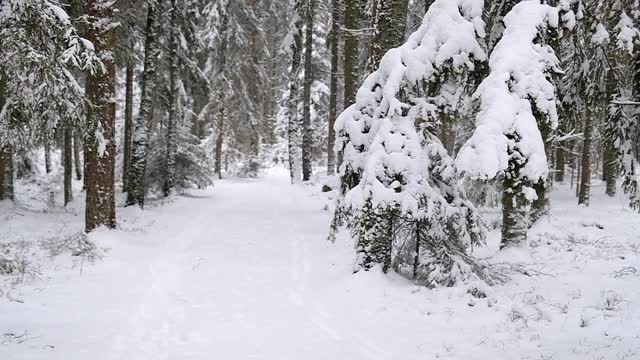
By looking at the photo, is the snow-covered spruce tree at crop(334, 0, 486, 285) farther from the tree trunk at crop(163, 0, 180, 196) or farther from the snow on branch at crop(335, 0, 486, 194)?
the tree trunk at crop(163, 0, 180, 196)

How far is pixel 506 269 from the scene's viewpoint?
7.66m

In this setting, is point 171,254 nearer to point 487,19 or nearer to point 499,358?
point 499,358

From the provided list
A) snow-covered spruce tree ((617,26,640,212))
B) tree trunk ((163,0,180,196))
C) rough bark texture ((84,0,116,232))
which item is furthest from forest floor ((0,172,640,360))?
tree trunk ((163,0,180,196))

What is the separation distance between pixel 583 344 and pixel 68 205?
55.3 feet

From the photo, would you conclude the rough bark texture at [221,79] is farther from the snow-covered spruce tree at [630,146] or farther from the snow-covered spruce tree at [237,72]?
the snow-covered spruce tree at [630,146]

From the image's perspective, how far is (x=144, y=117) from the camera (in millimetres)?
15148

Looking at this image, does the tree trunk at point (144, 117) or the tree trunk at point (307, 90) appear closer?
the tree trunk at point (144, 117)

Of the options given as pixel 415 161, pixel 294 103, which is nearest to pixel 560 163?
pixel 294 103

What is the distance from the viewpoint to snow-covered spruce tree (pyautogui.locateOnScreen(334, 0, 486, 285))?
23.1 feet

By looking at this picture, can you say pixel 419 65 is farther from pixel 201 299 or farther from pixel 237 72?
pixel 237 72

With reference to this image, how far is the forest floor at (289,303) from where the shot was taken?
525 centimetres

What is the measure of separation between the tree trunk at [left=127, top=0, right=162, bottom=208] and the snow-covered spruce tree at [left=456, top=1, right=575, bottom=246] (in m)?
11.6

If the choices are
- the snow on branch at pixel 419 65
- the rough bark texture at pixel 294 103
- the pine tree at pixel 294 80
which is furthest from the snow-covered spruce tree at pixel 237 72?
the snow on branch at pixel 419 65

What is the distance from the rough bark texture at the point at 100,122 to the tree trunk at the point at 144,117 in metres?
4.59
